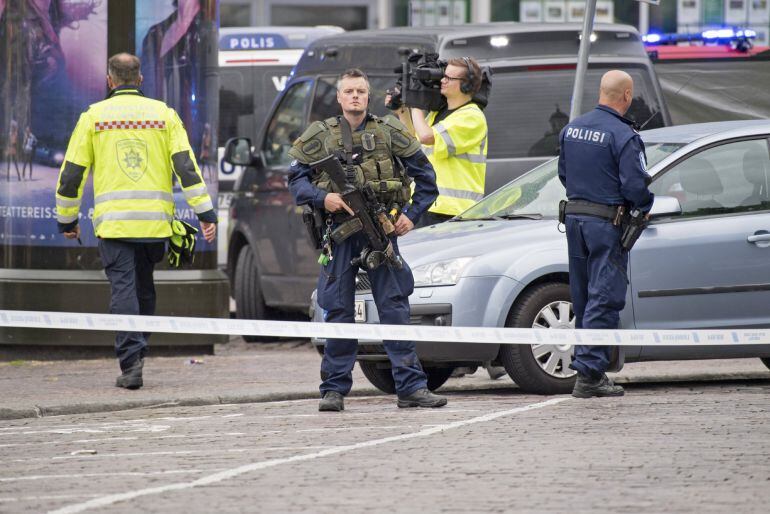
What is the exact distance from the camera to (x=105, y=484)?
6.89m

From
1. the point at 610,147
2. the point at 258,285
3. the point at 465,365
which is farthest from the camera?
the point at 258,285

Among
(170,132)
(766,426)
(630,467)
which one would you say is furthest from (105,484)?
(170,132)

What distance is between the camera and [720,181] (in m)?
10.1

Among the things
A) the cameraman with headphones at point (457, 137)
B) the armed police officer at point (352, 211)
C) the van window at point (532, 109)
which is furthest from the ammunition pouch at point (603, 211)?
the van window at point (532, 109)

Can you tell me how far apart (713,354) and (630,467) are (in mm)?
2796

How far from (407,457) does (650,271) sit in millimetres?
2818

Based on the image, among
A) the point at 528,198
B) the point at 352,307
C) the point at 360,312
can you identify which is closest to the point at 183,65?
the point at 528,198

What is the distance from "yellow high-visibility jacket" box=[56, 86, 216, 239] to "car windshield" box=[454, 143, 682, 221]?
1.66 metres

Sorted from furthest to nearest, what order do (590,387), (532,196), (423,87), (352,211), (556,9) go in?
1. (556,9)
2. (423,87)
3. (532,196)
4. (590,387)
5. (352,211)

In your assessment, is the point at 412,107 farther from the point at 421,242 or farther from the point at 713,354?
the point at 713,354

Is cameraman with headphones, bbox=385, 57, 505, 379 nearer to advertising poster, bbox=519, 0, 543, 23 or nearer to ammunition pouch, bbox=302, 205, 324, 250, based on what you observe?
ammunition pouch, bbox=302, 205, 324, 250

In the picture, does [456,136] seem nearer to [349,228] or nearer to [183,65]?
[349,228]

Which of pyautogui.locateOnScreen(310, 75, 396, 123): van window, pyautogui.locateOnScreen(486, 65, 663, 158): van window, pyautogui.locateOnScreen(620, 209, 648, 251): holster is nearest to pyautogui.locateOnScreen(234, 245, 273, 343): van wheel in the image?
pyautogui.locateOnScreen(310, 75, 396, 123): van window

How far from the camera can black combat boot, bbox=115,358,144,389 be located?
10609 millimetres
